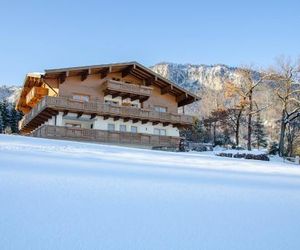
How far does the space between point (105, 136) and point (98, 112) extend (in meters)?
1.93

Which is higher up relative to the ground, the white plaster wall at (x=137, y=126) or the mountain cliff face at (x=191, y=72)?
the mountain cliff face at (x=191, y=72)

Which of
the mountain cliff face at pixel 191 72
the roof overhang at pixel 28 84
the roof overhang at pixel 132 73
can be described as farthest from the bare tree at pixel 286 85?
the mountain cliff face at pixel 191 72

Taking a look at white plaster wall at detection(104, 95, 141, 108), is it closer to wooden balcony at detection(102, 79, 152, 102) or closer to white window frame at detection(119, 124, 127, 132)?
wooden balcony at detection(102, 79, 152, 102)

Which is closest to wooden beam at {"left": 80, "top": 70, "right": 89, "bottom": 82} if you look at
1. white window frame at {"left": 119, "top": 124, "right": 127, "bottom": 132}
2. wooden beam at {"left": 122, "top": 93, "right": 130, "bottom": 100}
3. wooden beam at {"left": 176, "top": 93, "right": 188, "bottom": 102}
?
wooden beam at {"left": 122, "top": 93, "right": 130, "bottom": 100}

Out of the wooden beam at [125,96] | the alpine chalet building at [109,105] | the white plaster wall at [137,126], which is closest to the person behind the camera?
the alpine chalet building at [109,105]

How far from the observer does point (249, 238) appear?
175 inches

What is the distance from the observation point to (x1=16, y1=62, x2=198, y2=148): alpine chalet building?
28078mm

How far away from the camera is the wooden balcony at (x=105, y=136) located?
26.6 metres

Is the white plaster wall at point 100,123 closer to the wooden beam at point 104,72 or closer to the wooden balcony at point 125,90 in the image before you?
the wooden balcony at point 125,90

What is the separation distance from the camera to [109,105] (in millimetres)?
29547

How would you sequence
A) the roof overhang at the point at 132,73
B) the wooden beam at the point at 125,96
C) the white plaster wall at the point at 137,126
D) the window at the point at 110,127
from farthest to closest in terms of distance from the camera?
the wooden beam at the point at 125,96 < the window at the point at 110,127 < the white plaster wall at the point at 137,126 < the roof overhang at the point at 132,73

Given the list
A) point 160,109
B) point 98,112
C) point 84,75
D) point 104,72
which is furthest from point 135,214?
point 160,109

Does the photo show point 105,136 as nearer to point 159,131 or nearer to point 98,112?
point 98,112

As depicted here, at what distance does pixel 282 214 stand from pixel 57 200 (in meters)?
3.31
